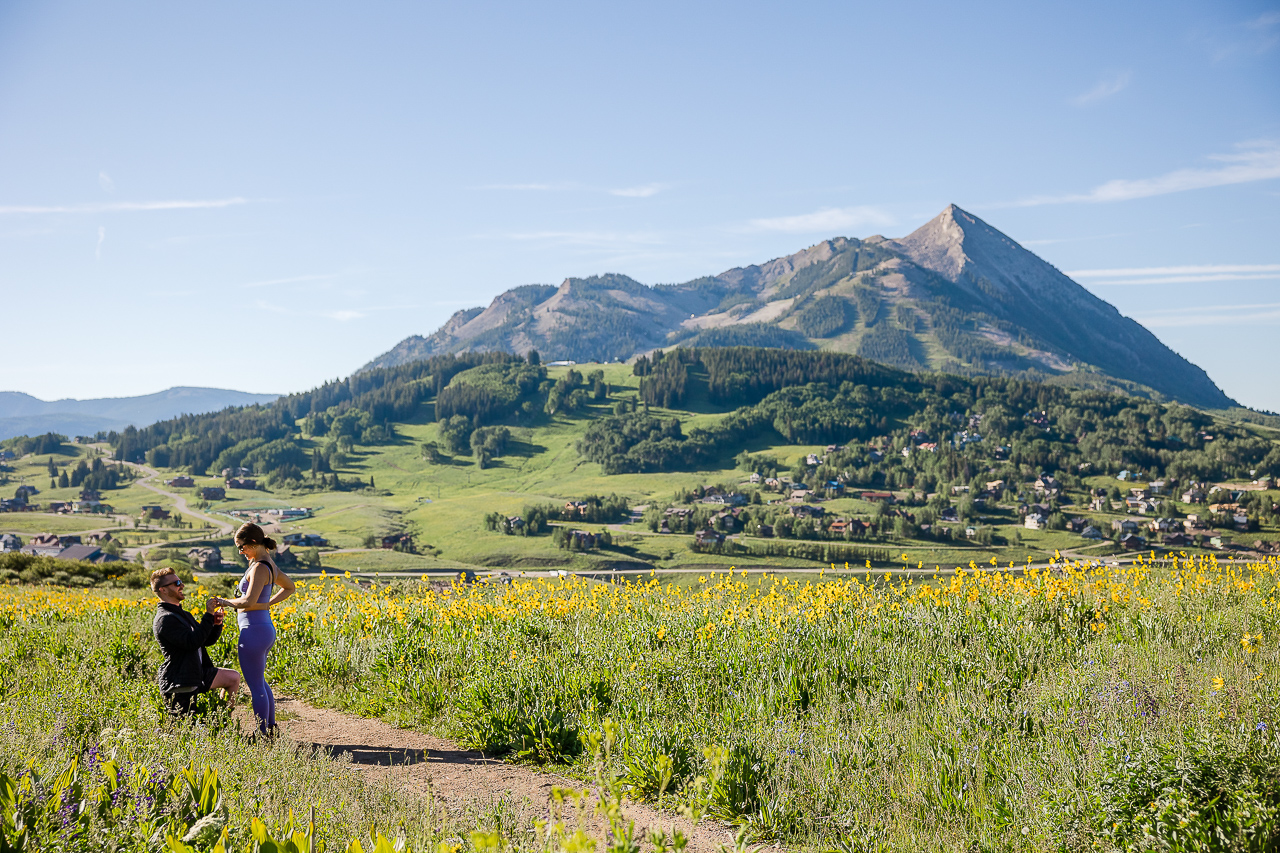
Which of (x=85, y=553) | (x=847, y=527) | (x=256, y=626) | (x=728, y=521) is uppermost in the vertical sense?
(x=256, y=626)

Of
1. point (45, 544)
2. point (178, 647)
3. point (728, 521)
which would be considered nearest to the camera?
point (178, 647)

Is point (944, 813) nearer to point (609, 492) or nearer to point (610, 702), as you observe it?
point (610, 702)

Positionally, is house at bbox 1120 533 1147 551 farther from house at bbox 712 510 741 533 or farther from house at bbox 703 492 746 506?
house at bbox 703 492 746 506

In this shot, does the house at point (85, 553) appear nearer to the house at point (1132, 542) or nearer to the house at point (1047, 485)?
the house at point (1132, 542)

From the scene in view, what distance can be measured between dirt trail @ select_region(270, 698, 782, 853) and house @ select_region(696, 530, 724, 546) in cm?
13184

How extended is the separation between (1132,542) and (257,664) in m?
154

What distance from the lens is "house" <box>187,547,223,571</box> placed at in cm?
11656

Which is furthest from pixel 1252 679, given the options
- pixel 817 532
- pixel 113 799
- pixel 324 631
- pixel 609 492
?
pixel 609 492

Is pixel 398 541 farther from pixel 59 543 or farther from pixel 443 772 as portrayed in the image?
pixel 443 772

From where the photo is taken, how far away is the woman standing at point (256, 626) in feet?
24.3

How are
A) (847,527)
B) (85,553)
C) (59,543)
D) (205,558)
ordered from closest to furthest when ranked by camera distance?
(85,553)
(205,558)
(59,543)
(847,527)

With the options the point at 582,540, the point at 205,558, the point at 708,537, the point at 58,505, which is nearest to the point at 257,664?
the point at 205,558

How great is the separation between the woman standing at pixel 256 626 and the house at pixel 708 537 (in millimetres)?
132548

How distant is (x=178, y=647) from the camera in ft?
23.8
